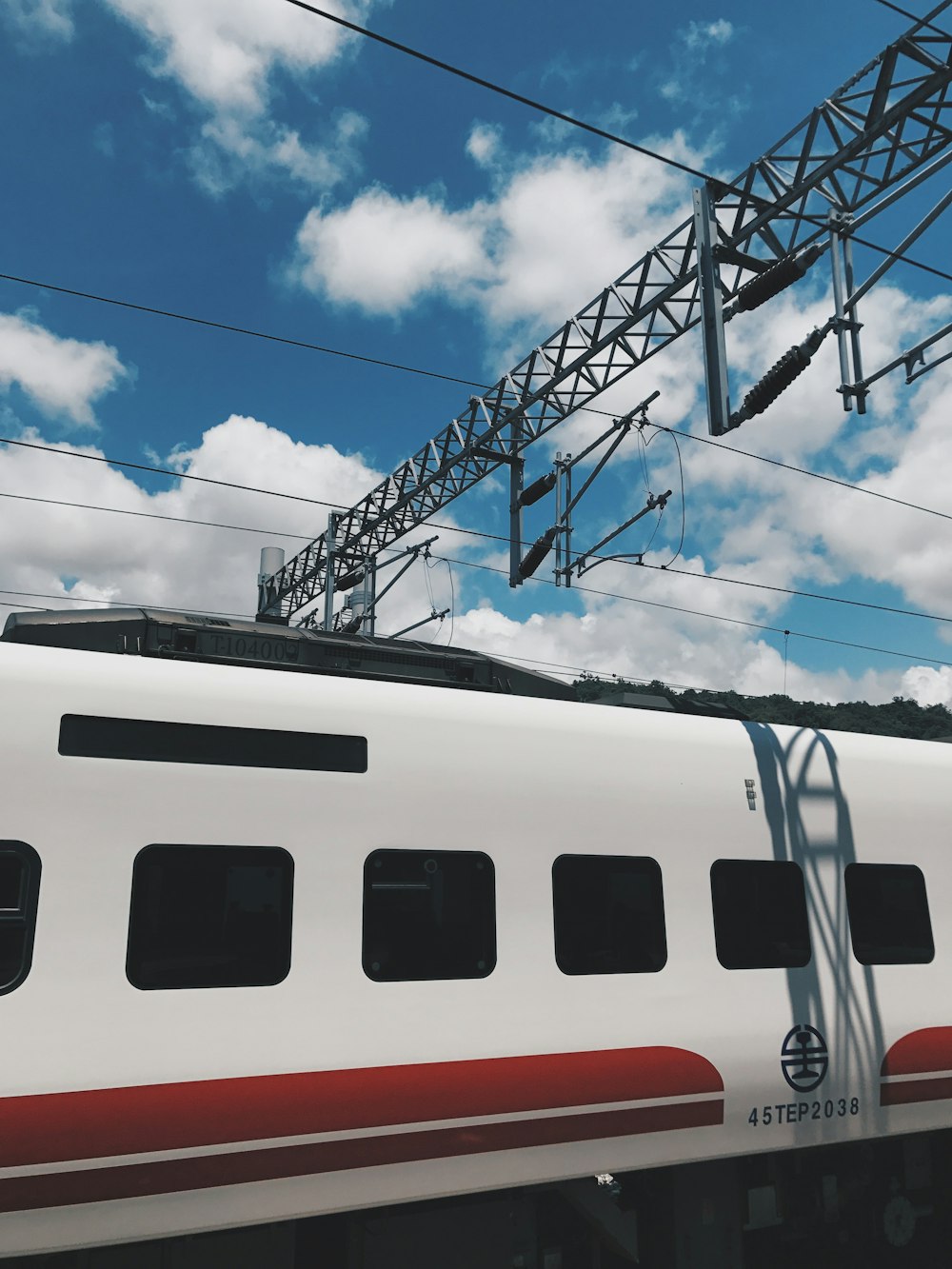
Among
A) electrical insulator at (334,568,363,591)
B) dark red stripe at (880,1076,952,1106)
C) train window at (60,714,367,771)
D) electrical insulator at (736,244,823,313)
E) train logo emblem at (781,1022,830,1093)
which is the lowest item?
dark red stripe at (880,1076,952,1106)

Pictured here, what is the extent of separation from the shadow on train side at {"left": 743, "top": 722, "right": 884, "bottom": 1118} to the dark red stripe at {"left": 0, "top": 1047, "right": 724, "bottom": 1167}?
1.03m

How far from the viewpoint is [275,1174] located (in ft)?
13.3

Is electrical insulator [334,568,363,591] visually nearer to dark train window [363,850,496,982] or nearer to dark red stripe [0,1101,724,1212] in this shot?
dark train window [363,850,496,982]

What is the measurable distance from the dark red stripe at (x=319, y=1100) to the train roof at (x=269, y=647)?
2053 mm

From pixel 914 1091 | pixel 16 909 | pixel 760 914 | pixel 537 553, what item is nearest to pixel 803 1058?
pixel 760 914

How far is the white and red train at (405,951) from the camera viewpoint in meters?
3.87

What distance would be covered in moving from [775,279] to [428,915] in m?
7.60

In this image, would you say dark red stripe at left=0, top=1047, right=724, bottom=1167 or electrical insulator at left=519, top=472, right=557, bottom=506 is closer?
dark red stripe at left=0, top=1047, right=724, bottom=1167

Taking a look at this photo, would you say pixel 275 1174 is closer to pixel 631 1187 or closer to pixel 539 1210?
pixel 539 1210

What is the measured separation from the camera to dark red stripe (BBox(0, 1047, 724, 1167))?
3.70 metres

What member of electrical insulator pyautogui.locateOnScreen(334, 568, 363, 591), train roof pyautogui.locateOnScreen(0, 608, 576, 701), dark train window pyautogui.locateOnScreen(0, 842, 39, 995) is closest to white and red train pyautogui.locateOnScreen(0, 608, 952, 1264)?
dark train window pyautogui.locateOnScreen(0, 842, 39, 995)

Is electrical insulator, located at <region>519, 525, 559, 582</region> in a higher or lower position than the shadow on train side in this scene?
higher

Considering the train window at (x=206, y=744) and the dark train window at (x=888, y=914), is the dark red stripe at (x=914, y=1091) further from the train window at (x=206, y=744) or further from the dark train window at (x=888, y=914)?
the train window at (x=206, y=744)

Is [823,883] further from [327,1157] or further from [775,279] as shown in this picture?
[775,279]
